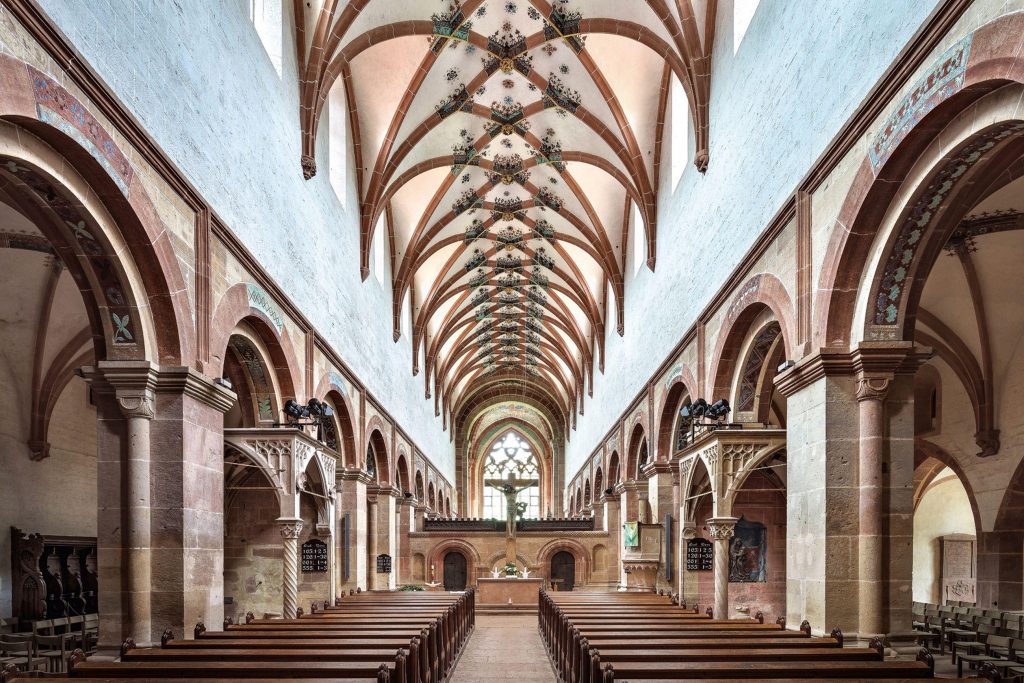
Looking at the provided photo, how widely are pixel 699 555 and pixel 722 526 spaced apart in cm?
333

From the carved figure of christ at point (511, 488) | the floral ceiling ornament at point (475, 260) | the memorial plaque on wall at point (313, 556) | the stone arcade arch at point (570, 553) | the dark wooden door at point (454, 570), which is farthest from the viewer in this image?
the dark wooden door at point (454, 570)

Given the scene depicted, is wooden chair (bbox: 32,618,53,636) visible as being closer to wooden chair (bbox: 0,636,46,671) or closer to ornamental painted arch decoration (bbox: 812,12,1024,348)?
wooden chair (bbox: 0,636,46,671)

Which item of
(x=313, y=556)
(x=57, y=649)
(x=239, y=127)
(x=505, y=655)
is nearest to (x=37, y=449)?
(x=57, y=649)

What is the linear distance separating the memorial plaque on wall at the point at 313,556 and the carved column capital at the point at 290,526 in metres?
3.34

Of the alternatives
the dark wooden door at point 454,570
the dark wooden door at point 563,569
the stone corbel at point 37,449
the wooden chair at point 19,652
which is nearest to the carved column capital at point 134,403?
the wooden chair at point 19,652

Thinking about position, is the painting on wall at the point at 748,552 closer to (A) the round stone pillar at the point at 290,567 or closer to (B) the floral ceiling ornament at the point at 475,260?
(A) the round stone pillar at the point at 290,567

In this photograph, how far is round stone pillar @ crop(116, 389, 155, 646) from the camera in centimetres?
933

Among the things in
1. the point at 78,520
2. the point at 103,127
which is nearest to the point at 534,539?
the point at 78,520

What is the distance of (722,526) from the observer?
1296cm

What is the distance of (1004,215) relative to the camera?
12.2 meters

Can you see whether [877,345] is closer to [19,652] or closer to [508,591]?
[19,652]

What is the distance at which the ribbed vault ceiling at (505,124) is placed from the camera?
1593 centimetres

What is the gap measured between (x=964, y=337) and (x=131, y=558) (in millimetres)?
13731

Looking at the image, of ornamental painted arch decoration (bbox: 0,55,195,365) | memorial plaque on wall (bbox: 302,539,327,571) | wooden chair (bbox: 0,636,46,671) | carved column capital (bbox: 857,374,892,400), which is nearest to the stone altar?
memorial plaque on wall (bbox: 302,539,327,571)
